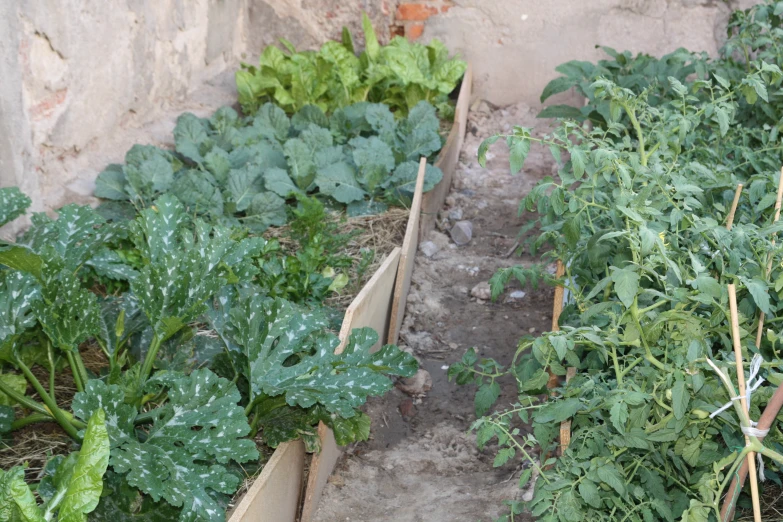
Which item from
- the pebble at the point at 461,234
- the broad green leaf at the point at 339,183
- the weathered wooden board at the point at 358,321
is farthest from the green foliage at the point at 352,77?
the weathered wooden board at the point at 358,321

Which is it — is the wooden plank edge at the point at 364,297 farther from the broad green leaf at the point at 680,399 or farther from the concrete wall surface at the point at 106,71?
the concrete wall surface at the point at 106,71

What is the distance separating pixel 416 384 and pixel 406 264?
0.53m

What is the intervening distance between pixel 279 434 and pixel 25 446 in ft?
2.32

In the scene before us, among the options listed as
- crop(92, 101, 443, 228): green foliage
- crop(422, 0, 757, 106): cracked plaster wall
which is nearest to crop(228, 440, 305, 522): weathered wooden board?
crop(92, 101, 443, 228): green foliage

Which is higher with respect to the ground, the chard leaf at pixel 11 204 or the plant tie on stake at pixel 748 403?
the chard leaf at pixel 11 204

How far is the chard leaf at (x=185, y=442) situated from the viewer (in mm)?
1915

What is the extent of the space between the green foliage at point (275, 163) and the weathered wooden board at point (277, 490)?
117cm

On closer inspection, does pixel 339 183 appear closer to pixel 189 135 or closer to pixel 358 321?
pixel 189 135

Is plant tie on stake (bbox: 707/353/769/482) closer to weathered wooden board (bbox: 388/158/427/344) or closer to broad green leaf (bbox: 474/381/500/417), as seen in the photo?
broad green leaf (bbox: 474/381/500/417)

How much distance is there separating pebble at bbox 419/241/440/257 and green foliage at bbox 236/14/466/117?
0.95 m

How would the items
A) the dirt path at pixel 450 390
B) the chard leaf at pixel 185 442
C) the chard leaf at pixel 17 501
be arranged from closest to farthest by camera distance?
the chard leaf at pixel 17 501, the chard leaf at pixel 185 442, the dirt path at pixel 450 390

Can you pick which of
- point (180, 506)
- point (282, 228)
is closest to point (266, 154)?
point (282, 228)

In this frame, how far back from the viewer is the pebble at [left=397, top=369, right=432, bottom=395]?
3.19 m

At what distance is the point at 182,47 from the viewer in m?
4.34
